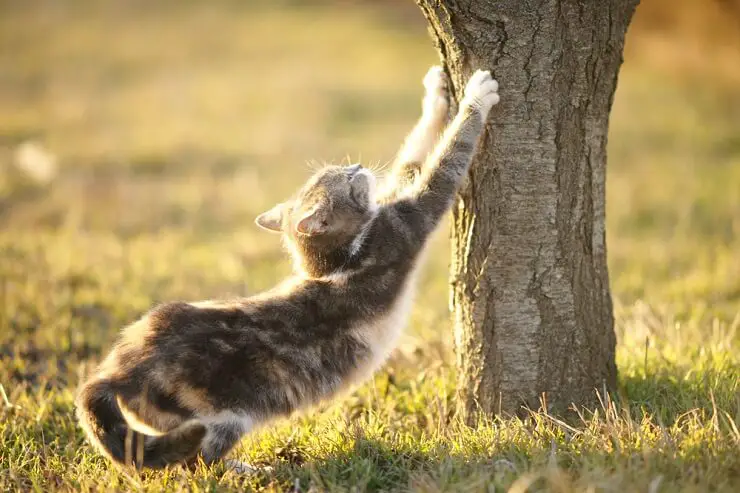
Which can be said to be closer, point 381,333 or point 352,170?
point 381,333

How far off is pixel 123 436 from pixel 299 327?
2.99ft

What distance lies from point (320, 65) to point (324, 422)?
1385 cm

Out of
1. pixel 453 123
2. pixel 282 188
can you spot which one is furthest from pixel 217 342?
pixel 282 188

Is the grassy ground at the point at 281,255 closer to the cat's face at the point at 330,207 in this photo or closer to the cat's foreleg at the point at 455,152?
the cat's face at the point at 330,207

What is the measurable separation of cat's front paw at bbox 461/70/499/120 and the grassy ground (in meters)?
1.50

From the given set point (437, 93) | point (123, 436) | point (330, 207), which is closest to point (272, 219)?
point (330, 207)

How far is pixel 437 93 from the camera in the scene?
388cm

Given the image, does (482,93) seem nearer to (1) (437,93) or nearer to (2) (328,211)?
(1) (437,93)

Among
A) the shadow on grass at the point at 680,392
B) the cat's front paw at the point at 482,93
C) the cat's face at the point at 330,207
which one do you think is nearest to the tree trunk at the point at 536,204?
the cat's front paw at the point at 482,93

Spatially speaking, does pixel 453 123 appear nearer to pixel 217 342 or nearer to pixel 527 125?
pixel 527 125

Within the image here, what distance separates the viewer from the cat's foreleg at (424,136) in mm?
3863

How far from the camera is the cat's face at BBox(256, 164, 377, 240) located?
379 centimetres

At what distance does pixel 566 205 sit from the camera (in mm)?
3500

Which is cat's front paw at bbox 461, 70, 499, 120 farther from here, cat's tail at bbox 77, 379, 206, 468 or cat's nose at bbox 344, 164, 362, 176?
cat's tail at bbox 77, 379, 206, 468
